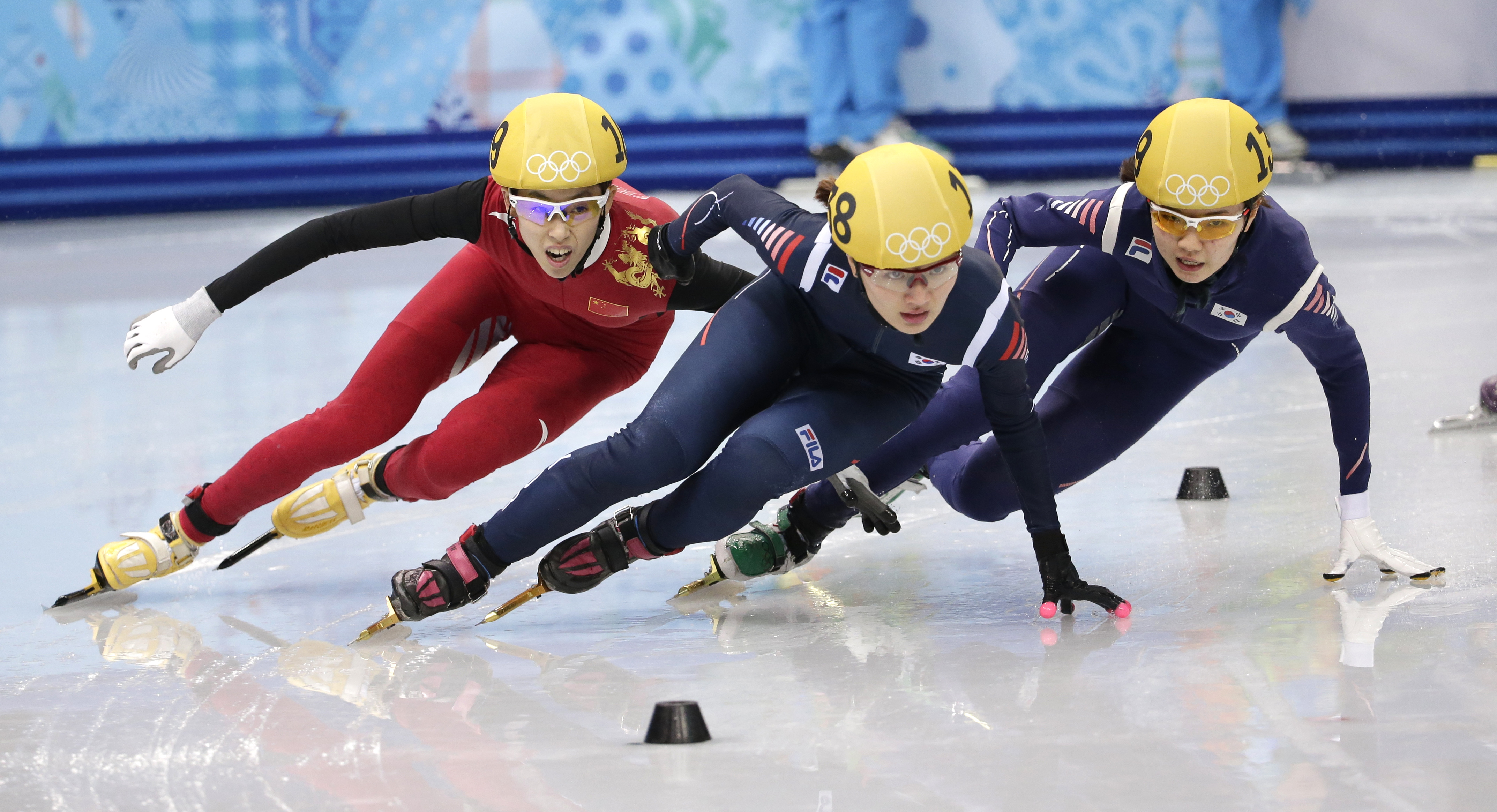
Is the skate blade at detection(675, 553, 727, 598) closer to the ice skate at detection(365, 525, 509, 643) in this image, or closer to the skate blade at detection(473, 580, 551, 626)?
the skate blade at detection(473, 580, 551, 626)

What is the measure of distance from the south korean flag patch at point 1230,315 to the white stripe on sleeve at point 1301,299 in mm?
99

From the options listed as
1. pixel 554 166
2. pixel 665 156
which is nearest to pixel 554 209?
pixel 554 166

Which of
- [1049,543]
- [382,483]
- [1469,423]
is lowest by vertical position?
[1469,423]

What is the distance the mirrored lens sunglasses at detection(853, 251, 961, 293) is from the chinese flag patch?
0.90 m

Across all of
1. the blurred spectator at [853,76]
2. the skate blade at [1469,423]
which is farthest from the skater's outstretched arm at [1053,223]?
the blurred spectator at [853,76]

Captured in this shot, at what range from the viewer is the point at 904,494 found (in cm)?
450

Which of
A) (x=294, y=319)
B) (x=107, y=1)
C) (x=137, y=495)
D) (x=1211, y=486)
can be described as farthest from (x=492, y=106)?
(x=1211, y=486)

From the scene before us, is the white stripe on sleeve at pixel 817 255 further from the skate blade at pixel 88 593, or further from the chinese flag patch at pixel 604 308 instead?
the skate blade at pixel 88 593

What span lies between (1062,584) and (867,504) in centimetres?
49

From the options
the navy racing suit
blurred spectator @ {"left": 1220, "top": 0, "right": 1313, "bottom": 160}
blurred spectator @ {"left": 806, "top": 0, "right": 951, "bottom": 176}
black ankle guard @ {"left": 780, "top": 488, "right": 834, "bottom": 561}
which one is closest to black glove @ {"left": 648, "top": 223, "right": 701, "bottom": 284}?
the navy racing suit

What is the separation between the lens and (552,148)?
11.0ft

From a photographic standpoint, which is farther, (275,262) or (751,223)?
(275,262)

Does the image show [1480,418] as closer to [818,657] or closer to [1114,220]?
[1114,220]

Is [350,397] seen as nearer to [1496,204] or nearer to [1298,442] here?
[1298,442]
